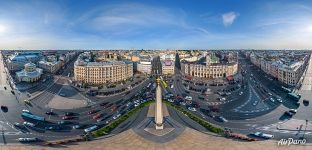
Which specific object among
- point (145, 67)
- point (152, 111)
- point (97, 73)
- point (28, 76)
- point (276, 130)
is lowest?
point (276, 130)

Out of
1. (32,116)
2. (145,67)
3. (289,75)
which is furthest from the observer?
(145,67)

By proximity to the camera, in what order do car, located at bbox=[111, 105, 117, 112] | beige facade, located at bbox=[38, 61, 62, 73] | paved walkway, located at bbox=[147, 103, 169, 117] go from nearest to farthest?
paved walkway, located at bbox=[147, 103, 169, 117], car, located at bbox=[111, 105, 117, 112], beige facade, located at bbox=[38, 61, 62, 73]

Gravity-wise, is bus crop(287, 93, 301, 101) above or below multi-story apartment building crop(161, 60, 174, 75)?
below

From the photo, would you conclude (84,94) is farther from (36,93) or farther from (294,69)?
(294,69)

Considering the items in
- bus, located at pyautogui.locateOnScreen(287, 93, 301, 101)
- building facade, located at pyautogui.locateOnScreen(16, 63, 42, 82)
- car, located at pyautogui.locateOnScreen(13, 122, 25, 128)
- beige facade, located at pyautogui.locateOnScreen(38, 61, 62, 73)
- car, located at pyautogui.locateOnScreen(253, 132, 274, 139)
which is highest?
beige facade, located at pyautogui.locateOnScreen(38, 61, 62, 73)

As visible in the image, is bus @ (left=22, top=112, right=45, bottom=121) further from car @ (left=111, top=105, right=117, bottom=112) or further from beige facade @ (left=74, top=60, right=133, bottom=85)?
beige facade @ (left=74, top=60, right=133, bottom=85)

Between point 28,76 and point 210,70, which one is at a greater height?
point 210,70

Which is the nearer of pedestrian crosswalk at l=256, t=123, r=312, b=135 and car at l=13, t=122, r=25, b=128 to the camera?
pedestrian crosswalk at l=256, t=123, r=312, b=135

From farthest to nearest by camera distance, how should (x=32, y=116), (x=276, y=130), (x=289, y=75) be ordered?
(x=289, y=75) < (x=32, y=116) < (x=276, y=130)

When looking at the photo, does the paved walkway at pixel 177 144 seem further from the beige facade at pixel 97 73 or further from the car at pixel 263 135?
the beige facade at pixel 97 73

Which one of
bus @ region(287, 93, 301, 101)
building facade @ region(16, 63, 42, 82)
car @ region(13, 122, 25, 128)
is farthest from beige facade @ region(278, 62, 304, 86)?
building facade @ region(16, 63, 42, 82)

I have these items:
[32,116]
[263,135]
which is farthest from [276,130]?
[32,116]

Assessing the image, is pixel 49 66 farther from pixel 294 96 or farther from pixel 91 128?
pixel 294 96
